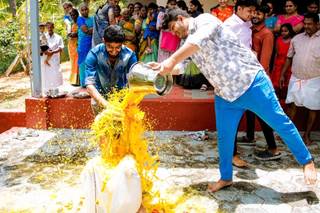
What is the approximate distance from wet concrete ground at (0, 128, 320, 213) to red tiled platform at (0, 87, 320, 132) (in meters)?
0.19

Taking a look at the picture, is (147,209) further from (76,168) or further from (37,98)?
(37,98)

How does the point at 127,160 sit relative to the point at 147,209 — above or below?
above

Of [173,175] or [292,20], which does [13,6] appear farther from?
[173,175]

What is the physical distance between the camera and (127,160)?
289 cm

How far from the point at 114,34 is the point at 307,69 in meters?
2.97

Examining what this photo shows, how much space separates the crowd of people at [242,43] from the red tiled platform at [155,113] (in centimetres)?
73

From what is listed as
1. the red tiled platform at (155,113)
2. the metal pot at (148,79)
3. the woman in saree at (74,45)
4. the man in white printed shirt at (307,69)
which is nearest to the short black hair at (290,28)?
the man in white printed shirt at (307,69)

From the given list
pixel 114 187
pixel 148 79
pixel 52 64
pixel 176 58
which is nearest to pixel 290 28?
pixel 176 58

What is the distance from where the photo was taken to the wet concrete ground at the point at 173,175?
4.14m

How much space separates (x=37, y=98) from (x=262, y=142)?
345cm

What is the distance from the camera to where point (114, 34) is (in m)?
3.87

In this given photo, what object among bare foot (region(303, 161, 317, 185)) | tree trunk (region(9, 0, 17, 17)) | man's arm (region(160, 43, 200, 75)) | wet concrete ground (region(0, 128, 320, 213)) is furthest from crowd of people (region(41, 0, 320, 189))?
tree trunk (region(9, 0, 17, 17))

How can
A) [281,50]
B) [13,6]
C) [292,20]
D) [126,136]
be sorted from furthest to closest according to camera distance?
[13,6] → [292,20] → [281,50] → [126,136]

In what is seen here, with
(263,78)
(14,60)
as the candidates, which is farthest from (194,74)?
(14,60)
